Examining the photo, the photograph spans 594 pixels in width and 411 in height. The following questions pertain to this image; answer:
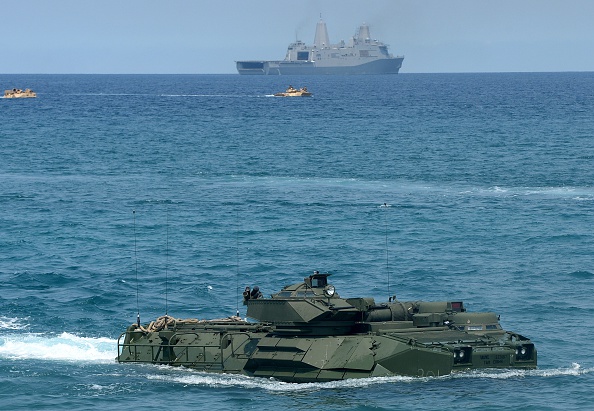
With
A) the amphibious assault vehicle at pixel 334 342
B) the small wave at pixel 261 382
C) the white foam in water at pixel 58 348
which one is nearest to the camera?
the small wave at pixel 261 382

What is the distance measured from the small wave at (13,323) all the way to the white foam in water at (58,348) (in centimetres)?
134

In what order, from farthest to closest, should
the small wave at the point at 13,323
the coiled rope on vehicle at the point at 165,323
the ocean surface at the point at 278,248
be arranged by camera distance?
the small wave at the point at 13,323
the coiled rope on vehicle at the point at 165,323
the ocean surface at the point at 278,248

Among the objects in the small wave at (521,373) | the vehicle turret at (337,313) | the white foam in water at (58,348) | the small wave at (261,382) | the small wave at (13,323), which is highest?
the vehicle turret at (337,313)

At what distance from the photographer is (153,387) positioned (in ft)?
131

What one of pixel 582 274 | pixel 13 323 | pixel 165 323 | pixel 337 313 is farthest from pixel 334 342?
pixel 582 274

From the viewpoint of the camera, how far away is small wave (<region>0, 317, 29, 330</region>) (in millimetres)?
49594

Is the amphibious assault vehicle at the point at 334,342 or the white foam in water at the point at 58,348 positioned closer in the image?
the amphibious assault vehicle at the point at 334,342

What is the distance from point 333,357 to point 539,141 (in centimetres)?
9351

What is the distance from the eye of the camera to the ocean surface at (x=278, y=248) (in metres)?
39.2

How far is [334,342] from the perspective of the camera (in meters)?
40.3

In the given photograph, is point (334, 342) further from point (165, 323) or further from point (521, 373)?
point (165, 323)

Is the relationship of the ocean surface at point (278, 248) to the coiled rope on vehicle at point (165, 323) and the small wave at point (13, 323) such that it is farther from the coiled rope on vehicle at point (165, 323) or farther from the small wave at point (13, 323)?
the coiled rope on vehicle at point (165, 323)

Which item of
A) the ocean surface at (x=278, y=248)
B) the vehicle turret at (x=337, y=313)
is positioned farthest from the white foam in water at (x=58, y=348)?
the vehicle turret at (x=337, y=313)

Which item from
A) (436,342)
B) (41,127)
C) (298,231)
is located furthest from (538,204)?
(41,127)
